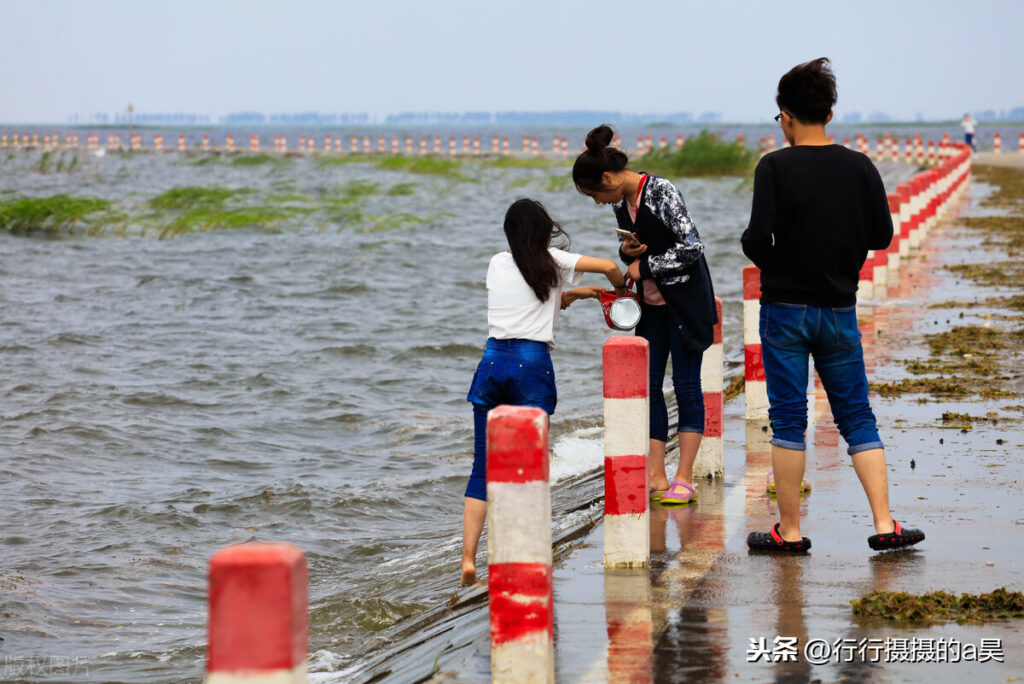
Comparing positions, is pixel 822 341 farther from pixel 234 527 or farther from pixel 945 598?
pixel 234 527

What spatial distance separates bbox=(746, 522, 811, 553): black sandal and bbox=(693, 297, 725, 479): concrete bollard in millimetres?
1273

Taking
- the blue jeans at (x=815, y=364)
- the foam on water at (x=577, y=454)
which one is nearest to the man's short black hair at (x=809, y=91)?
the blue jeans at (x=815, y=364)

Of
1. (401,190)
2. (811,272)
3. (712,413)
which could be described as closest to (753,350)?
(712,413)

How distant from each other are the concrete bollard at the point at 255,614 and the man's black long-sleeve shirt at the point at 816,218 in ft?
10.9

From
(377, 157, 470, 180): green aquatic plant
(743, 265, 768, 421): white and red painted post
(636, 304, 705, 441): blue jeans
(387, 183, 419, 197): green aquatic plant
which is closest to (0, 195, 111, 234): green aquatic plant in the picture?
(387, 183, 419, 197): green aquatic plant

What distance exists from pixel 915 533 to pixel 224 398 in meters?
9.10

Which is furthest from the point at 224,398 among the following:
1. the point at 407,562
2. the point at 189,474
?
the point at 407,562

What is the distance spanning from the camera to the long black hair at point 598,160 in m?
6.45

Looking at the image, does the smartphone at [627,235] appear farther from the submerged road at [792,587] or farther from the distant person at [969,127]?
the distant person at [969,127]

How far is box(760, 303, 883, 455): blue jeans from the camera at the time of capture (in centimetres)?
597

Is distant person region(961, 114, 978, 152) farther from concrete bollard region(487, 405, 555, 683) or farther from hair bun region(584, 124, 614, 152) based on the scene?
concrete bollard region(487, 405, 555, 683)

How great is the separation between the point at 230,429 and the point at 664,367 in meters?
6.46

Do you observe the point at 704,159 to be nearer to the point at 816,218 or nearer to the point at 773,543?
the point at 773,543

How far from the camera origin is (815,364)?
6.11m
